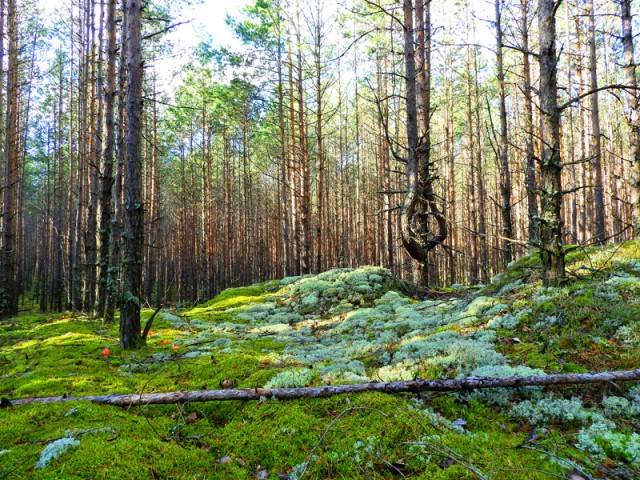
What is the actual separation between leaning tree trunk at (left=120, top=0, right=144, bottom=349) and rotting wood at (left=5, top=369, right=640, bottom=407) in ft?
9.31

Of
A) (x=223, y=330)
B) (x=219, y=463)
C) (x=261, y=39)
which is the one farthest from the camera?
(x=261, y=39)

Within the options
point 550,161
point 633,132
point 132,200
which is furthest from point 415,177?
point 633,132

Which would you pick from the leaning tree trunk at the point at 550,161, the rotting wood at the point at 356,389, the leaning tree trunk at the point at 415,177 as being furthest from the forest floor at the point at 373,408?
the leaning tree trunk at the point at 415,177

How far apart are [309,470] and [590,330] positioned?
4109mm

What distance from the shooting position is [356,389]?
325 cm

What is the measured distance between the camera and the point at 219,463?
2701 millimetres

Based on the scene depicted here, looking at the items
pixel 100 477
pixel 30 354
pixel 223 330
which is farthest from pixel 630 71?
pixel 30 354

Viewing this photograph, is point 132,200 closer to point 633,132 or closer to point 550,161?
point 550,161

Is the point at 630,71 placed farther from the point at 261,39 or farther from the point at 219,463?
the point at 261,39

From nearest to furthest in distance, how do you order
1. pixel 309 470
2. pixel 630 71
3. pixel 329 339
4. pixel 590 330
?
1. pixel 309 470
2. pixel 590 330
3. pixel 329 339
4. pixel 630 71

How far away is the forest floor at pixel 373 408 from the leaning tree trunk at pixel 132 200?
562 mm

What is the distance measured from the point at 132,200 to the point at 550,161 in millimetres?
7547

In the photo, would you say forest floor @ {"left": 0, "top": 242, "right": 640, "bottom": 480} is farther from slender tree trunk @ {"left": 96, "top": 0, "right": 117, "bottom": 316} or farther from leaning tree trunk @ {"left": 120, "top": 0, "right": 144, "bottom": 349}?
slender tree trunk @ {"left": 96, "top": 0, "right": 117, "bottom": 316}

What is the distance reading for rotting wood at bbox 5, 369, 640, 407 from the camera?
303cm
